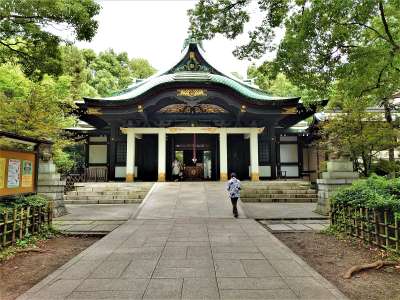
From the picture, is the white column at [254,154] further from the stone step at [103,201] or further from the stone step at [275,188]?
the stone step at [103,201]

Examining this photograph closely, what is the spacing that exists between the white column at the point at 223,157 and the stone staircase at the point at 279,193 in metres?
2.72

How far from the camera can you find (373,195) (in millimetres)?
6312

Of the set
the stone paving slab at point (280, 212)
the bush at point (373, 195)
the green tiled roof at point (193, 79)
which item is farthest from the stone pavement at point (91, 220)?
the green tiled roof at point (193, 79)

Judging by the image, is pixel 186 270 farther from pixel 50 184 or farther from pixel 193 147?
pixel 193 147

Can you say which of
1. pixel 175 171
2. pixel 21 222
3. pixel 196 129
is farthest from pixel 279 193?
pixel 21 222

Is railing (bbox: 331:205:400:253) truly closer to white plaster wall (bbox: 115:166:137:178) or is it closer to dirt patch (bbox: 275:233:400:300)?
dirt patch (bbox: 275:233:400:300)

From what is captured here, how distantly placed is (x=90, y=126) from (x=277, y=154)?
14310mm

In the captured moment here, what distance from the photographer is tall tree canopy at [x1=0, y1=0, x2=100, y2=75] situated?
289 inches

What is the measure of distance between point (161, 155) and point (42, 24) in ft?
35.8

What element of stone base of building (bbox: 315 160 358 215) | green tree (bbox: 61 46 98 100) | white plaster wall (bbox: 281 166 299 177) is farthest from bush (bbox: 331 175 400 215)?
green tree (bbox: 61 46 98 100)

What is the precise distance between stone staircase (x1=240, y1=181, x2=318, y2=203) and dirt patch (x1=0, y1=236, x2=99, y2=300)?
29.3 ft

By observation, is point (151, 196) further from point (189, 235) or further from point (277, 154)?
point (277, 154)

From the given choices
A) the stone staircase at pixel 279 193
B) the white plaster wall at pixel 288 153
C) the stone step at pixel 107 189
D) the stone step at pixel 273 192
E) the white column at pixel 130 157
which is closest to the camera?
the stone staircase at pixel 279 193

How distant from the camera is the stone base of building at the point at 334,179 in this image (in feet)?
33.8
